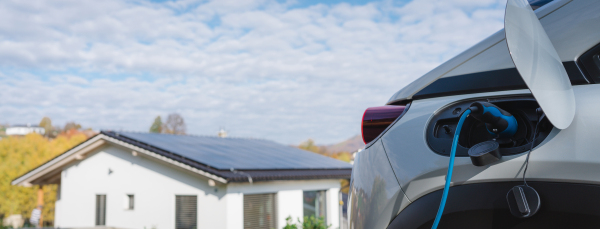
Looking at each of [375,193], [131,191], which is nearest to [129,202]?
[131,191]

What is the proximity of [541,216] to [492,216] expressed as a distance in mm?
134

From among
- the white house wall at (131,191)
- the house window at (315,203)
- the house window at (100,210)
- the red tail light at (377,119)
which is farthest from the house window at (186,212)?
the red tail light at (377,119)

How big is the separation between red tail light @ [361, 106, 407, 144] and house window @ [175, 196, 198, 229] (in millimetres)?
13816

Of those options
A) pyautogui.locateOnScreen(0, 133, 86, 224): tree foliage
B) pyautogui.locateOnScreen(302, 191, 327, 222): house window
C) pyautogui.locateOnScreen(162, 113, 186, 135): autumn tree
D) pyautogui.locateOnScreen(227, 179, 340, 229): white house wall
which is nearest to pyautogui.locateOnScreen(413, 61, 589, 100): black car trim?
pyautogui.locateOnScreen(227, 179, 340, 229): white house wall

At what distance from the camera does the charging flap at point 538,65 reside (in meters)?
1.29

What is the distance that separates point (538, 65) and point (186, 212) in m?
15.1

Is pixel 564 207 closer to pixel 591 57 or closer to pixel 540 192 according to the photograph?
pixel 540 192

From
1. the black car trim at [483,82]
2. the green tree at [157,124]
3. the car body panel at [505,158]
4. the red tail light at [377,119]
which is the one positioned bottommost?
the car body panel at [505,158]

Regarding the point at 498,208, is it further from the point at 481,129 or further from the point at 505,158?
the point at 481,129

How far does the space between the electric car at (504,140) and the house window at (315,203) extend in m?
15.9

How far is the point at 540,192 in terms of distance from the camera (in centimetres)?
134

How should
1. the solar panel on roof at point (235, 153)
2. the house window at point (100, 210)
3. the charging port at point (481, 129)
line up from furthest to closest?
the house window at point (100, 210)
the solar panel on roof at point (235, 153)
the charging port at point (481, 129)

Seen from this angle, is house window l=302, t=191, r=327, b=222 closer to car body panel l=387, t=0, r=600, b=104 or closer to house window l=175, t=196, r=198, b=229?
house window l=175, t=196, r=198, b=229

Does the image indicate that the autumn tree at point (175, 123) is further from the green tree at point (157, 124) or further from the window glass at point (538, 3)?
the window glass at point (538, 3)
